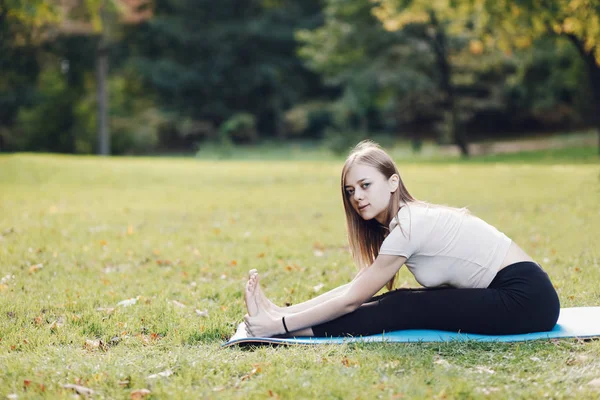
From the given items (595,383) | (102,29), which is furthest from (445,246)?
(102,29)

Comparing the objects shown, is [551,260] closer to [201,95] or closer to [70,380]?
[70,380]

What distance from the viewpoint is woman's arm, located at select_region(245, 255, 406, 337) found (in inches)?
147

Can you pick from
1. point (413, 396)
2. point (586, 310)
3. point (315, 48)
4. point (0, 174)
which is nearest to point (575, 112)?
point (315, 48)

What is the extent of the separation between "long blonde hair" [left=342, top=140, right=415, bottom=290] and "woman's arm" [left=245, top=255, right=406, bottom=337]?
28 centimetres

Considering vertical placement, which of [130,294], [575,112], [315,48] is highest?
[315,48]

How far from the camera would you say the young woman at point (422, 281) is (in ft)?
12.4

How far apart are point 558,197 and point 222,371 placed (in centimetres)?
874

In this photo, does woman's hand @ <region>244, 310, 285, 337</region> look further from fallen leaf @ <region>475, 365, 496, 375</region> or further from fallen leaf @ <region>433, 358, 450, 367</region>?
fallen leaf @ <region>475, 365, 496, 375</region>

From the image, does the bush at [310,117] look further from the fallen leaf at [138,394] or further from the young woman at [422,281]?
the fallen leaf at [138,394]

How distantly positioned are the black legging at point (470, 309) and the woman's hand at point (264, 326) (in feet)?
0.75

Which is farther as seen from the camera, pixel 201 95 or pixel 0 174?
pixel 201 95

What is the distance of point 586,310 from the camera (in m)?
4.36

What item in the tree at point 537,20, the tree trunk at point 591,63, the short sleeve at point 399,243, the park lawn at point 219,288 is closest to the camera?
the park lawn at point 219,288

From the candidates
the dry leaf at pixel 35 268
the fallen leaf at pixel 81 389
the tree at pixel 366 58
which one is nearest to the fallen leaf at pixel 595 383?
the fallen leaf at pixel 81 389
